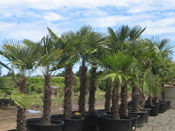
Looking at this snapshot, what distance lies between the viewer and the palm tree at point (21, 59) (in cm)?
584

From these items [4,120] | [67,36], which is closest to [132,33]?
[67,36]

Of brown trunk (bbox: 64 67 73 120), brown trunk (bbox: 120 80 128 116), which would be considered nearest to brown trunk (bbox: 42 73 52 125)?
brown trunk (bbox: 64 67 73 120)

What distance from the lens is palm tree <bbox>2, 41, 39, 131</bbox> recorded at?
5.84m

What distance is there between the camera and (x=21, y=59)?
19.4 feet

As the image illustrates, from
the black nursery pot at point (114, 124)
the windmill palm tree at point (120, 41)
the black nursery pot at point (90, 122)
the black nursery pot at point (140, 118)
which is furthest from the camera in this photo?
the black nursery pot at point (140, 118)

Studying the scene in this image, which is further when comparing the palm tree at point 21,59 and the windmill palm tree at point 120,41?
the windmill palm tree at point 120,41

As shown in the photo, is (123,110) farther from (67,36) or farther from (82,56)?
(67,36)

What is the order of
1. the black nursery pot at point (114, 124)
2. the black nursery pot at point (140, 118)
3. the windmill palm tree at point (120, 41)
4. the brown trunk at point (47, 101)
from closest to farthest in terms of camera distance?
the brown trunk at point (47, 101) → the black nursery pot at point (114, 124) → the windmill palm tree at point (120, 41) → the black nursery pot at point (140, 118)

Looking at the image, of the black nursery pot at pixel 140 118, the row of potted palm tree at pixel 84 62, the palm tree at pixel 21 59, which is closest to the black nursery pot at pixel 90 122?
the row of potted palm tree at pixel 84 62

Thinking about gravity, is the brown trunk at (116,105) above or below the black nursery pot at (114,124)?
above

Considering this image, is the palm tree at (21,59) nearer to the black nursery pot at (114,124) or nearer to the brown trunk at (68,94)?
the brown trunk at (68,94)

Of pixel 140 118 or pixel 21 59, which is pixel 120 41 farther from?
pixel 21 59

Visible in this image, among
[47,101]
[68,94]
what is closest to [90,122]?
[68,94]

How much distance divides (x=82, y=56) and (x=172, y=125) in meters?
5.28
